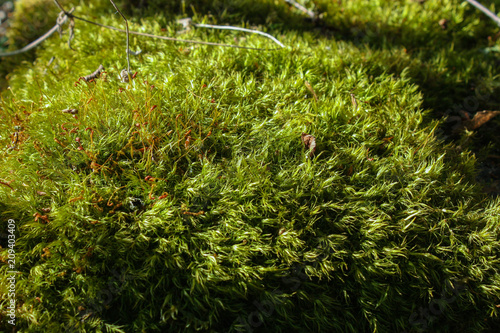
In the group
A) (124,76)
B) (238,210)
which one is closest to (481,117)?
(238,210)

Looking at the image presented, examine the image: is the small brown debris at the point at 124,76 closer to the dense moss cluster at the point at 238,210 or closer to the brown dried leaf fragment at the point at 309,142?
the dense moss cluster at the point at 238,210

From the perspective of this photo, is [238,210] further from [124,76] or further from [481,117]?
[481,117]

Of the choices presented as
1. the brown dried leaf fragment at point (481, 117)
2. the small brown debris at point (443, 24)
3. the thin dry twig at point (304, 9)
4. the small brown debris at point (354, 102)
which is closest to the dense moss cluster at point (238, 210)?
the small brown debris at point (354, 102)

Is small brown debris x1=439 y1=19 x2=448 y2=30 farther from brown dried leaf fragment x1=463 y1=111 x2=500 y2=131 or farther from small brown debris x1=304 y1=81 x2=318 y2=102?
small brown debris x1=304 y1=81 x2=318 y2=102

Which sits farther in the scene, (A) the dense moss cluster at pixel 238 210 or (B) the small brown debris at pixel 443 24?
(B) the small brown debris at pixel 443 24

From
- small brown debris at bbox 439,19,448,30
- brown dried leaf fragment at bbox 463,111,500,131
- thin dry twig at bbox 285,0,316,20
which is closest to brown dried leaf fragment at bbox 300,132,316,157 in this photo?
brown dried leaf fragment at bbox 463,111,500,131

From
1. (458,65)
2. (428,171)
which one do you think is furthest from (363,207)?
(458,65)
